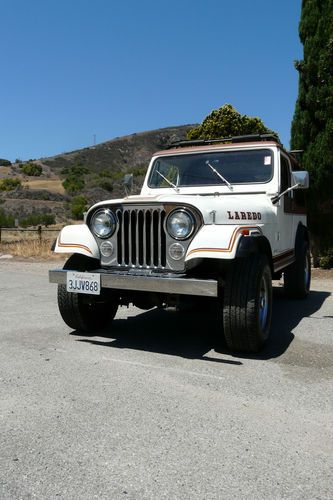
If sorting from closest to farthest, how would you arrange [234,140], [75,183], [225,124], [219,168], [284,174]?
[219,168] → [284,174] → [234,140] → [225,124] → [75,183]

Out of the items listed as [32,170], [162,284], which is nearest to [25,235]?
[162,284]

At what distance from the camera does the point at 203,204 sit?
402 centimetres

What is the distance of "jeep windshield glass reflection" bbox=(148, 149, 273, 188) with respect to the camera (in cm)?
541

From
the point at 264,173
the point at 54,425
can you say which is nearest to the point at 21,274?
the point at 264,173

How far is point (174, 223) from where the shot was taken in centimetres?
402

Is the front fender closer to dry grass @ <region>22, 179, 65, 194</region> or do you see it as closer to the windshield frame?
the windshield frame

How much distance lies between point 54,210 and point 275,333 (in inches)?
1589

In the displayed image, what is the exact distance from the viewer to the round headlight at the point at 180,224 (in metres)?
3.97

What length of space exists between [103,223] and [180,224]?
0.78 m

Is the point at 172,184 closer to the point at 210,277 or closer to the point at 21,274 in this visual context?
the point at 210,277

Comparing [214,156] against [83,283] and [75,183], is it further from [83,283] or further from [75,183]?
[75,183]

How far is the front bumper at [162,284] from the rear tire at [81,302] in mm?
345

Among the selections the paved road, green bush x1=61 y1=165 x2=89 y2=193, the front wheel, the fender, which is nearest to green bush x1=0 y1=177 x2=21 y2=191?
green bush x1=61 y1=165 x2=89 y2=193

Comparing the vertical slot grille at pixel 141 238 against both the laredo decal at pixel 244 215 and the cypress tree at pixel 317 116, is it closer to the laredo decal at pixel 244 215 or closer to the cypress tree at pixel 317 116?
the laredo decal at pixel 244 215
